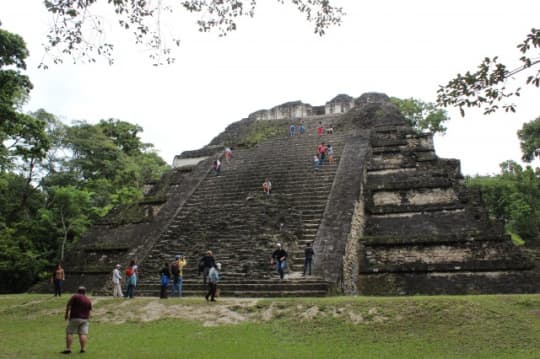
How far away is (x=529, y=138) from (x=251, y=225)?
22249 millimetres

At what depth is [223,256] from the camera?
11789mm

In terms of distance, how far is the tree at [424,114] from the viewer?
2970 cm

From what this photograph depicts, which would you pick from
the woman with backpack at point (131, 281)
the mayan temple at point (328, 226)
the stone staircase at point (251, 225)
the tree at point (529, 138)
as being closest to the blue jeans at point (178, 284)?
the stone staircase at point (251, 225)

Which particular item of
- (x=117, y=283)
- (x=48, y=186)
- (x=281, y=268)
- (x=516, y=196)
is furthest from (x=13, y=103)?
(x=516, y=196)

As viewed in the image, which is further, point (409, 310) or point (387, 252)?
point (387, 252)

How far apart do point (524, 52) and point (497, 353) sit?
3.68m

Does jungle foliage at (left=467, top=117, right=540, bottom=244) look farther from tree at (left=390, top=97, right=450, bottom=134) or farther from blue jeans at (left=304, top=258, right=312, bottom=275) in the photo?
Result: blue jeans at (left=304, top=258, right=312, bottom=275)

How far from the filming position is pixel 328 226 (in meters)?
11.6

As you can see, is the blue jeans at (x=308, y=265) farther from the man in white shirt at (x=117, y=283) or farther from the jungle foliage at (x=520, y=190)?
the jungle foliage at (x=520, y=190)

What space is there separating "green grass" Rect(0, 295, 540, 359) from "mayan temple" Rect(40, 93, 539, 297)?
64.5 inches

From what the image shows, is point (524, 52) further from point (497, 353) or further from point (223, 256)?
point (223, 256)

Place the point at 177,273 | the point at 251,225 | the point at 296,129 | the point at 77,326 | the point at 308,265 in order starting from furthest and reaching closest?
1. the point at 296,129
2. the point at 251,225
3. the point at 177,273
4. the point at 308,265
5. the point at 77,326

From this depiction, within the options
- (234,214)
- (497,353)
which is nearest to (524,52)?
(497,353)

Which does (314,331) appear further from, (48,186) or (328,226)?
(48,186)
